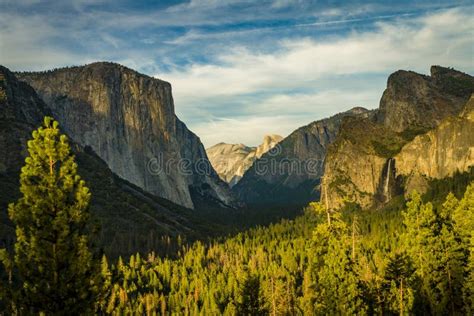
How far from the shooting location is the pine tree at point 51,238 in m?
25.4

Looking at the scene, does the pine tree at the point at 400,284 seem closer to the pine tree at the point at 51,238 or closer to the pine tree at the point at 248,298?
the pine tree at the point at 248,298

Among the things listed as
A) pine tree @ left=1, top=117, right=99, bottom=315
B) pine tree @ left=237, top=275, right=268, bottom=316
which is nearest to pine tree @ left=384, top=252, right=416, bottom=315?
pine tree @ left=237, top=275, right=268, bottom=316

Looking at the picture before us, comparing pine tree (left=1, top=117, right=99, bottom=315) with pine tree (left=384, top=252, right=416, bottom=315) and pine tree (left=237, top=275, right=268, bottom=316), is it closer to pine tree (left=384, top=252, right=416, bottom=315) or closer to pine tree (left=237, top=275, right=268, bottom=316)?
pine tree (left=384, top=252, right=416, bottom=315)

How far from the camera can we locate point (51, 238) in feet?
86.0

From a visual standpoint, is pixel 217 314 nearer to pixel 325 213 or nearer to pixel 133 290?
pixel 133 290

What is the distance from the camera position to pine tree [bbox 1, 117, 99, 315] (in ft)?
83.5

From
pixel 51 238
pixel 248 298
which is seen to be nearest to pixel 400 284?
pixel 248 298

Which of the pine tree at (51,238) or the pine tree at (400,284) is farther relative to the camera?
the pine tree at (400,284)

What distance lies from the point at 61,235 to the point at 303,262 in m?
154

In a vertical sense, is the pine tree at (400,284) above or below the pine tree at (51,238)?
below

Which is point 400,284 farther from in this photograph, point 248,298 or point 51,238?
point 51,238

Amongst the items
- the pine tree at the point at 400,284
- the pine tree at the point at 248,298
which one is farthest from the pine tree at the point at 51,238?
the pine tree at the point at 248,298

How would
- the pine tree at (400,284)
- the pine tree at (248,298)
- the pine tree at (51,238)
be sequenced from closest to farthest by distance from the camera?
the pine tree at (51,238) < the pine tree at (400,284) < the pine tree at (248,298)

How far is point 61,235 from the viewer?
2614 cm
